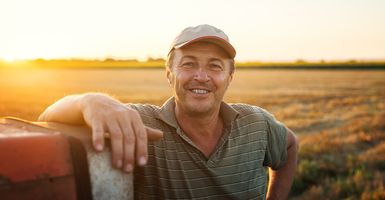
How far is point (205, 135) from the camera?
3.09m

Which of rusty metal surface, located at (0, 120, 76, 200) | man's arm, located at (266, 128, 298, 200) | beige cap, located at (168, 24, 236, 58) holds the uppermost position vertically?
beige cap, located at (168, 24, 236, 58)

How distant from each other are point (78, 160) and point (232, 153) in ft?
5.45

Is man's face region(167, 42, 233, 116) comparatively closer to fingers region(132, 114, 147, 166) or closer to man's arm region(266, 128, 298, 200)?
man's arm region(266, 128, 298, 200)

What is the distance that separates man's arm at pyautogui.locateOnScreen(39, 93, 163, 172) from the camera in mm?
1450

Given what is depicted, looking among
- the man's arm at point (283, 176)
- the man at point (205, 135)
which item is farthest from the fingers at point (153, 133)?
the man's arm at point (283, 176)

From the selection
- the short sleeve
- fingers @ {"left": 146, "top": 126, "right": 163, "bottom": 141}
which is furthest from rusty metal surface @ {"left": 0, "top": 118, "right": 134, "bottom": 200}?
the short sleeve

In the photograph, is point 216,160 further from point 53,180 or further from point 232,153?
point 53,180

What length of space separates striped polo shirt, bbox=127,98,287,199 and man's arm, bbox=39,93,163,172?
3.00ft

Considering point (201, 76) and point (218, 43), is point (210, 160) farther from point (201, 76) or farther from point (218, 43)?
point (218, 43)

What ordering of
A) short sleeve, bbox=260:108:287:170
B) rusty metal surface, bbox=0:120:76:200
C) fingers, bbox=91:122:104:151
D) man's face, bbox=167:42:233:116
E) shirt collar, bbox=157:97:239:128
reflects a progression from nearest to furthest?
rusty metal surface, bbox=0:120:76:200 < fingers, bbox=91:122:104:151 < shirt collar, bbox=157:97:239:128 < man's face, bbox=167:42:233:116 < short sleeve, bbox=260:108:287:170

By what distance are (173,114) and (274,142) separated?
2.42 ft

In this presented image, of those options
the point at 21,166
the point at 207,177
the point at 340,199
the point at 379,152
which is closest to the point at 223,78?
the point at 207,177

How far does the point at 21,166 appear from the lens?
1.24m

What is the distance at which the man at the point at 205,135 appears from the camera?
2.77 metres
